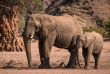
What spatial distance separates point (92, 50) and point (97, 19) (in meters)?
26.8

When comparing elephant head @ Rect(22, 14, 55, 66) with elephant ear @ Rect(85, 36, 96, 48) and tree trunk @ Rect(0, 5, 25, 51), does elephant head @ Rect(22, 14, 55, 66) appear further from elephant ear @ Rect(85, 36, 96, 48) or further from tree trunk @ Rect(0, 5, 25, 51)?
tree trunk @ Rect(0, 5, 25, 51)

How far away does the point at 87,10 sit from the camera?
37.1 m

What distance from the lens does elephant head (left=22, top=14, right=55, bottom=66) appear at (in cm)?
925

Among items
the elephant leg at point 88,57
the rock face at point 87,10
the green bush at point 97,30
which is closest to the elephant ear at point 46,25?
the elephant leg at point 88,57

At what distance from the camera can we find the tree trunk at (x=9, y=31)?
17141 millimetres

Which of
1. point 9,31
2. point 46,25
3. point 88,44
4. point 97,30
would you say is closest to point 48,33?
point 46,25

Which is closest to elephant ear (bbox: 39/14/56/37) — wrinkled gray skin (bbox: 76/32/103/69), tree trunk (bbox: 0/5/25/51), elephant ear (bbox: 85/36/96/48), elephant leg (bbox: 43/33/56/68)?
elephant leg (bbox: 43/33/56/68)

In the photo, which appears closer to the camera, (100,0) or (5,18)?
(5,18)

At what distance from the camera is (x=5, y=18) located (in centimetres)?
1725

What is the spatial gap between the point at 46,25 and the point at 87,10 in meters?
28.3

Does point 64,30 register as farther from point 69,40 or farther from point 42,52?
point 42,52

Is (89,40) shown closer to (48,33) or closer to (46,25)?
(48,33)

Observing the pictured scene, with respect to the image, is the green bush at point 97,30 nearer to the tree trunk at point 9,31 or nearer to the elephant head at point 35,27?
the tree trunk at point 9,31

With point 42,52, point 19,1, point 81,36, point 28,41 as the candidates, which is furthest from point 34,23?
point 19,1
